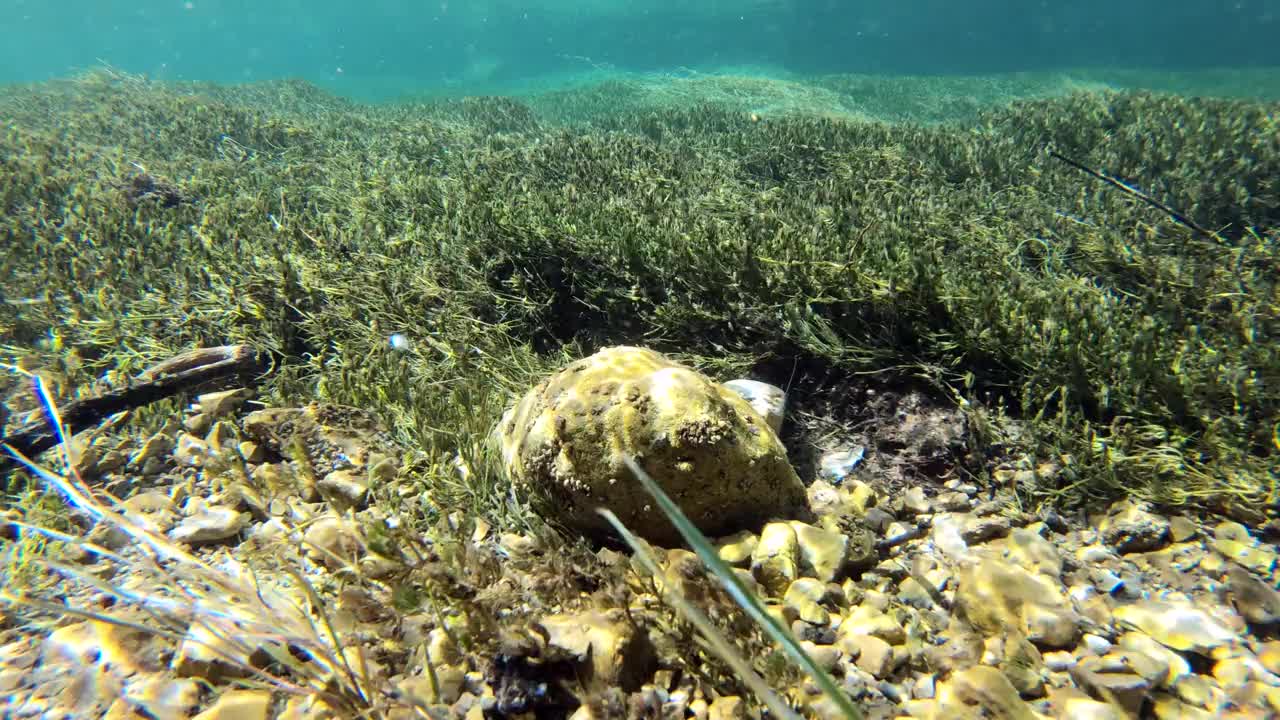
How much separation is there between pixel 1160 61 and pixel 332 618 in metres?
44.3

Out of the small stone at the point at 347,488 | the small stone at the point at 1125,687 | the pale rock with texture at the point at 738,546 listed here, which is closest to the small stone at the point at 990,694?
the small stone at the point at 1125,687

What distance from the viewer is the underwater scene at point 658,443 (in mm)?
1873

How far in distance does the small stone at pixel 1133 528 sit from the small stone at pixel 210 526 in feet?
13.2

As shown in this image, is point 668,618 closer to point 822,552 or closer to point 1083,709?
point 822,552

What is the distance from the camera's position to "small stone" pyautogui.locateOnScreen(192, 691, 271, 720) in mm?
1811

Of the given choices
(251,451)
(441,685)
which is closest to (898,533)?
(441,685)

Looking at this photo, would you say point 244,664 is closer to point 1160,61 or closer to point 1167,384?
point 1167,384

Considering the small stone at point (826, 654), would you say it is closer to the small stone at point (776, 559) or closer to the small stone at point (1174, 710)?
the small stone at point (776, 559)

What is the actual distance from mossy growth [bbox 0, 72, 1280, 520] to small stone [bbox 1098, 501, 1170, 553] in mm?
87

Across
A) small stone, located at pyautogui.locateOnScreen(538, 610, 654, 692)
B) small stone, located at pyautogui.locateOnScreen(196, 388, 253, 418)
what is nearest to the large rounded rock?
small stone, located at pyautogui.locateOnScreen(538, 610, 654, 692)

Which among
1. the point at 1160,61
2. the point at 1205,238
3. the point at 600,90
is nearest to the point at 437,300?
the point at 1205,238

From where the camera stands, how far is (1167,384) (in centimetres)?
290

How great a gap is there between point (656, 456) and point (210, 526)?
87.3 inches

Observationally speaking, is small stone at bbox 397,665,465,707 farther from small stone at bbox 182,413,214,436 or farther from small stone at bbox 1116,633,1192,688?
small stone at bbox 182,413,214,436
